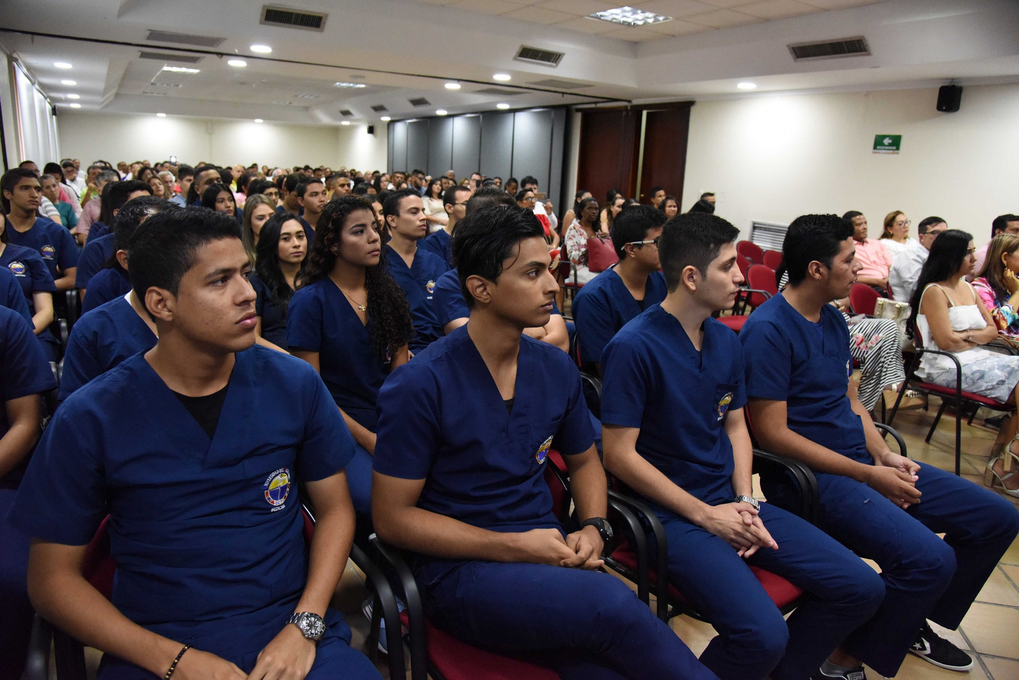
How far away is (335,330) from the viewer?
87.7 inches

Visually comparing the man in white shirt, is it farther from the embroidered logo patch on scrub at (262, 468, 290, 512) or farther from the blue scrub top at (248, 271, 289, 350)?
the embroidered logo patch on scrub at (262, 468, 290, 512)

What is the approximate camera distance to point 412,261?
3.14m

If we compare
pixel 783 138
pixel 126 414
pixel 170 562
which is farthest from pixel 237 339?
pixel 783 138

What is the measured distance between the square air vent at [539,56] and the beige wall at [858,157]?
9.40 feet

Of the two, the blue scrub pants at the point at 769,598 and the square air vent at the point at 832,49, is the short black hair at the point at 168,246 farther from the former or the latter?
the square air vent at the point at 832,49

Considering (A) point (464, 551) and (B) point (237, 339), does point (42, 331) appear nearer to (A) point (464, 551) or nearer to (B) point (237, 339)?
(B) point (237, 339)

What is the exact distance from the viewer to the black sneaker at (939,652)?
2.07 m

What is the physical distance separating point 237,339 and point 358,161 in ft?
67.7

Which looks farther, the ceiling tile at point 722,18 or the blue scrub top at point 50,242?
the ceiling tile at point 722,18

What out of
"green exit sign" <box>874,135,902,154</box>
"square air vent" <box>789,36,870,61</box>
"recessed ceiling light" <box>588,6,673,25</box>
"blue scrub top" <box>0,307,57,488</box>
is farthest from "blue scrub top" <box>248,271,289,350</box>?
"green exit sign" <box>874,135,902,154</box>

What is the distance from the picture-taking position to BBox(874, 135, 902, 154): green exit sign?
746cm

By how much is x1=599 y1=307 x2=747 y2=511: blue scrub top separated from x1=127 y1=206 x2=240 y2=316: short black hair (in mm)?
1083

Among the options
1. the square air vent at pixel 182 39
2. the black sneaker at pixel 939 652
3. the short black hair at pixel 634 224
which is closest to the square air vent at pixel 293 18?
the square air vent at pixel 182 39

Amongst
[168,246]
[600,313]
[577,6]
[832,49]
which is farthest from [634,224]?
[832,49]
